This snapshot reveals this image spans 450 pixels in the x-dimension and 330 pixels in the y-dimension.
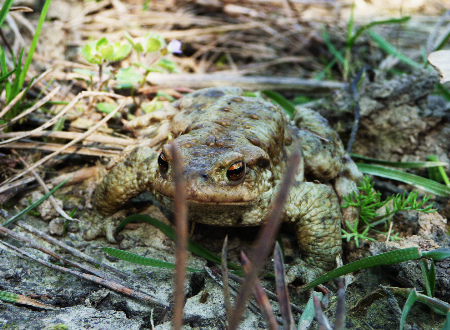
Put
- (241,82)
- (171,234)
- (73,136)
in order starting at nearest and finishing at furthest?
(171,234), (73,136), (241,82)

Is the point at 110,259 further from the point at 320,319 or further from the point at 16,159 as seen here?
the point at 320,319

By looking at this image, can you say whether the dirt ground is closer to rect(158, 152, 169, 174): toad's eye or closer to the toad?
the toad

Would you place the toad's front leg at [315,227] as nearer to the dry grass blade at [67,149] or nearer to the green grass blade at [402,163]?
the green grass blade at [402,163]

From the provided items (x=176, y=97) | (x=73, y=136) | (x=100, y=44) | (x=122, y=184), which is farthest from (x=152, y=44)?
(x=122, y=184)

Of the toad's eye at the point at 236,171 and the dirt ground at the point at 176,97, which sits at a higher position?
the toad's eye at the point at 236,171

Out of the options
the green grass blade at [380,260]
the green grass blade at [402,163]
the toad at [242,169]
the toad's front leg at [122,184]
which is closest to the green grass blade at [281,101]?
the toad at [242,169]

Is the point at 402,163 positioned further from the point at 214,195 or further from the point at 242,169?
the point at 214,195

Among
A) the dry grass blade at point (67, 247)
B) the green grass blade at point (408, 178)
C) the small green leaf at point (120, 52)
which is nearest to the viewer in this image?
the dry grass blade at point (67, 247)
